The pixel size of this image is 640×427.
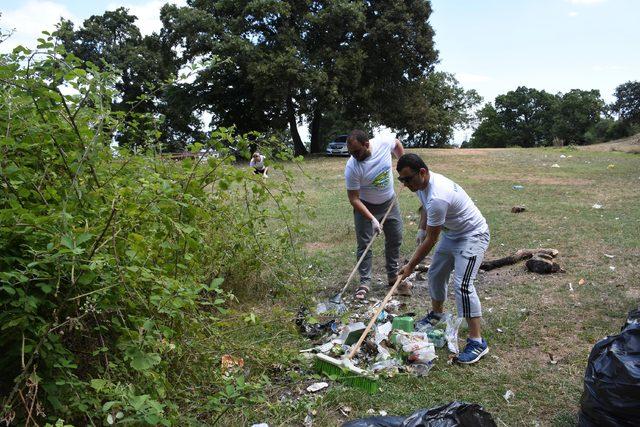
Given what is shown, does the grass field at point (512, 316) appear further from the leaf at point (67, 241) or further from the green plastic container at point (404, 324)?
the leaf at point (67, 241)

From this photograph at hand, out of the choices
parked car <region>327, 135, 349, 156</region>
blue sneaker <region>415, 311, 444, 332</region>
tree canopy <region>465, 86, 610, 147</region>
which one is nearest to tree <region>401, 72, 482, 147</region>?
parked car <region>327, 135, 349, 156</region>

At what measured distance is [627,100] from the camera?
48.8m

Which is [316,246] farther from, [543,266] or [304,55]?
[304,55]

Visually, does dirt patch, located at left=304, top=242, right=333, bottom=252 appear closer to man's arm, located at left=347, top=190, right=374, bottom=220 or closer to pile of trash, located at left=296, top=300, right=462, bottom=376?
man's arm, located at left=347, top=190, right=374, bottom=220

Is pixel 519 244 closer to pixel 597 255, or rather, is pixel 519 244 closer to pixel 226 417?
pixel 597 255

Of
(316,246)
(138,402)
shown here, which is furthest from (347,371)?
(316,246)

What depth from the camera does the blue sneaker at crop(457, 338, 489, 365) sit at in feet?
11.3

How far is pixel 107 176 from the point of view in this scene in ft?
8.01

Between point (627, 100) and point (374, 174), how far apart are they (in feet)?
179

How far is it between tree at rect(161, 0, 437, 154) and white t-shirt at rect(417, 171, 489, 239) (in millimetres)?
16756

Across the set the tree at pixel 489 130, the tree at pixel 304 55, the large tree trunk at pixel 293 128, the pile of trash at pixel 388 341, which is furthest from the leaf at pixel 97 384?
the tree at pixel 489 130

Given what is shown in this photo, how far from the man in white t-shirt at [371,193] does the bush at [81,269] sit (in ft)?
8.01

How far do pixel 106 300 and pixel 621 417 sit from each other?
2462 millimetres

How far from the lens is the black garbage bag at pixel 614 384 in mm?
2307
